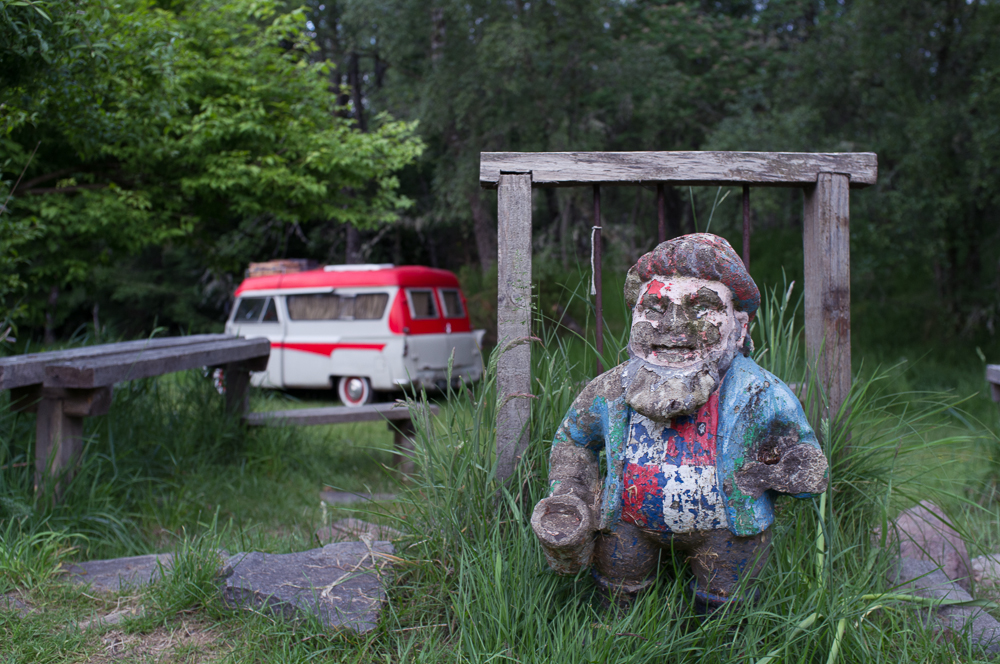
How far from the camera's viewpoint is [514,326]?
2.49 meters

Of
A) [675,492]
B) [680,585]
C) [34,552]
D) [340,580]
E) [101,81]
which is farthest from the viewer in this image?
[101,81]

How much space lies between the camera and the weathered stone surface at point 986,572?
290 cm

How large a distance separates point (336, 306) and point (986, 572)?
828 cm

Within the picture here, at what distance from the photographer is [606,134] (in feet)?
39.7

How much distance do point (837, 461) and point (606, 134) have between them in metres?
10.3

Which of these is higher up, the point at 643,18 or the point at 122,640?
the point at 643,18

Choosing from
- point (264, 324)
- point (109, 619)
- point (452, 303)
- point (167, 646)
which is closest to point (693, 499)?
point (167, 646)

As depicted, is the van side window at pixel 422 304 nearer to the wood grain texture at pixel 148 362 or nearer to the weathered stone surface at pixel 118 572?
the wood grain texture at pixel 148 362

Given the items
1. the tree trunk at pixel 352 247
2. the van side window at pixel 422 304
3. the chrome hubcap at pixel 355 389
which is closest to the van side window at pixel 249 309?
the chrome hubcap at pixel 355 389

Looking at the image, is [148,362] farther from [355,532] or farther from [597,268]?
[597,268]

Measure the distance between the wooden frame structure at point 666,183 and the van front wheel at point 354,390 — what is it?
7.26 metres

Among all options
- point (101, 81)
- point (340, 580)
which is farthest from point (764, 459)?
point (101, 81)

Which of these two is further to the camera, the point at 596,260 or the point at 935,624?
the point at 596,260

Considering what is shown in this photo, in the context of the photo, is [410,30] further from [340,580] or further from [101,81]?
[340,580]
